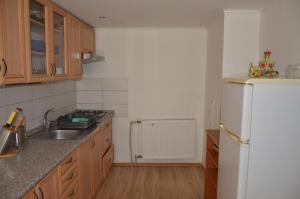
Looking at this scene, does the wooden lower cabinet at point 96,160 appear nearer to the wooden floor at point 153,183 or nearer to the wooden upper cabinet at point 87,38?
the wooden floor at point 153,183

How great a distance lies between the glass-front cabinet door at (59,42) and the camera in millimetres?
2102

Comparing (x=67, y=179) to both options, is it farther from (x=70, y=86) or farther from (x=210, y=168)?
(x=70, y=86)

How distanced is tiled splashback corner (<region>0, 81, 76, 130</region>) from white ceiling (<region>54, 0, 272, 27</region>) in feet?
3.08

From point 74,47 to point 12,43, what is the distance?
109 centimetres

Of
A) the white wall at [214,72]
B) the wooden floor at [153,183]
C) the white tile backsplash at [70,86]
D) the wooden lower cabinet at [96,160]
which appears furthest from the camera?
the white tile backsplash at [70,86]

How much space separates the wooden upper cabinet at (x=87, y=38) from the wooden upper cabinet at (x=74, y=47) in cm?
12

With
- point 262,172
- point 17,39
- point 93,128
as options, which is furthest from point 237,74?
point 17,39

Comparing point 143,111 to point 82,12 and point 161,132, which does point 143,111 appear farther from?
point 82,12

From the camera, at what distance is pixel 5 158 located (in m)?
1.56

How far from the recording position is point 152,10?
2352 millimetres

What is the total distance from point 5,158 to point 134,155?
217cm

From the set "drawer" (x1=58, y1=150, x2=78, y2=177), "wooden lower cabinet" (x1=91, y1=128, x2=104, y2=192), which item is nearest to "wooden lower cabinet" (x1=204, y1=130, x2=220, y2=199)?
"wooden lower cabinet" (x1=91, y1=128, x2=104, y2=192)

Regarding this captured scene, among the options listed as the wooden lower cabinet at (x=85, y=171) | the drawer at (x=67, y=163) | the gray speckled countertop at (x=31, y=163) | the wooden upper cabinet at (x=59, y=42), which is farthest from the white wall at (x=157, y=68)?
the drawer at (x=67, y=163)

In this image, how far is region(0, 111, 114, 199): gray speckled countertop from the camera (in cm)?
117
